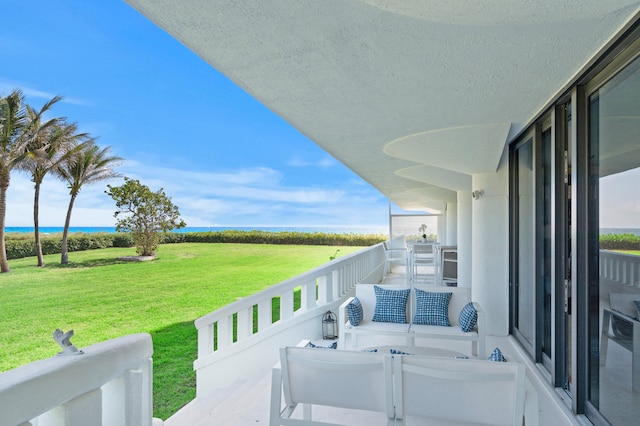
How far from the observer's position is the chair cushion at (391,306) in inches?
157

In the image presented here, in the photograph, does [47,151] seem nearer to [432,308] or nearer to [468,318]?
[432,308]

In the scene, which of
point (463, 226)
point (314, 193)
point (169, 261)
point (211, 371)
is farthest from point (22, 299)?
point (314, 193)

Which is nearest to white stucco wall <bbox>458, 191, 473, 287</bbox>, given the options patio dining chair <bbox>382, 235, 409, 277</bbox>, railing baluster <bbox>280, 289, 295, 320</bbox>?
patio dining chair <bbox>382, 235, 409, 277</bbox>

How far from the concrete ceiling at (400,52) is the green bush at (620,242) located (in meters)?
1.00

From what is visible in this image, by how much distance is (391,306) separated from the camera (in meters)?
4.01

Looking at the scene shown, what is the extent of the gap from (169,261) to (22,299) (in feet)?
24.1

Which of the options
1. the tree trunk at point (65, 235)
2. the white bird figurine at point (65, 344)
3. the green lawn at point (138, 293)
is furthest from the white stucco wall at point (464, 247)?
the tree trunk at point (65, 235)

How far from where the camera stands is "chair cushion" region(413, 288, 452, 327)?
12.7ft

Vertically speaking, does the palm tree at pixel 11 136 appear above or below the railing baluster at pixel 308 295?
above

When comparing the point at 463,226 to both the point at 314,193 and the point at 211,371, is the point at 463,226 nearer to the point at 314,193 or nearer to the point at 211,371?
the point at 211,371

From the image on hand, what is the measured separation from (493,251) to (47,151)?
17.4 meters

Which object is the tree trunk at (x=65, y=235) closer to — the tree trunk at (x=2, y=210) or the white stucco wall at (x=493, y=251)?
the tree trunk at (x=2, y=210)

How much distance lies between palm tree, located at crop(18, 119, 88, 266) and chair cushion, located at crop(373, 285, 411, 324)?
15.6m

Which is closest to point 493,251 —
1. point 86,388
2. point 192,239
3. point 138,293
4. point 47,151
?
point 86,388
